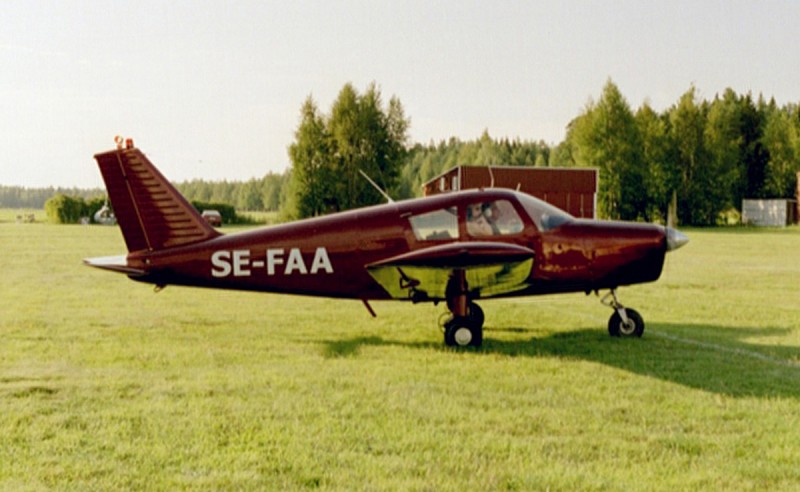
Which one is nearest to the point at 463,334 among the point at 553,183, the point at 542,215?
the point at 542,215

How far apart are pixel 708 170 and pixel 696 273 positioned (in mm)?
61594

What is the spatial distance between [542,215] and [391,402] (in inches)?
159

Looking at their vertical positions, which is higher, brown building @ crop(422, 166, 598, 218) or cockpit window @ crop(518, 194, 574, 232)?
brown building @ crop(422, 166, 598, 218)

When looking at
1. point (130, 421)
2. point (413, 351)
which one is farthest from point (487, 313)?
point (130, 421)

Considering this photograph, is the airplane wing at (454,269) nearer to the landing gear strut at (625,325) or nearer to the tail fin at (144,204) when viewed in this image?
the landing gear strut at (625,325)

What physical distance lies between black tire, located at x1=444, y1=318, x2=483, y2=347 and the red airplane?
13 mm

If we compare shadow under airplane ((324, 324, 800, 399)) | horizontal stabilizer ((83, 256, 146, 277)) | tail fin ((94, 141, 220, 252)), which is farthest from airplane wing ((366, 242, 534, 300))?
horizontal stabilizer ((83, 256, 146, 277))

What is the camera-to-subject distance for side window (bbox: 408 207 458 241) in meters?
9.34

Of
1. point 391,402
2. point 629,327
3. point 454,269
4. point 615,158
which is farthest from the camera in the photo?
point 615,158

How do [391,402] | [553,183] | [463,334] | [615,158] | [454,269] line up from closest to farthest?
[391,402], [454,269], [463,334], [553,183], [615,158]

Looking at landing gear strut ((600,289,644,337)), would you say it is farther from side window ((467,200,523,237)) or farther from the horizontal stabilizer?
the horizontal stabilizer

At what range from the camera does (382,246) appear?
9477mm

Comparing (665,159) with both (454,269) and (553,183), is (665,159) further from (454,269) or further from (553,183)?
(454,269)

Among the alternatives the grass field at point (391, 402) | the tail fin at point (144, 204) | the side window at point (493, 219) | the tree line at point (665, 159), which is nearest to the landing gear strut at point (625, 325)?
the grass field at point (391, 402)
